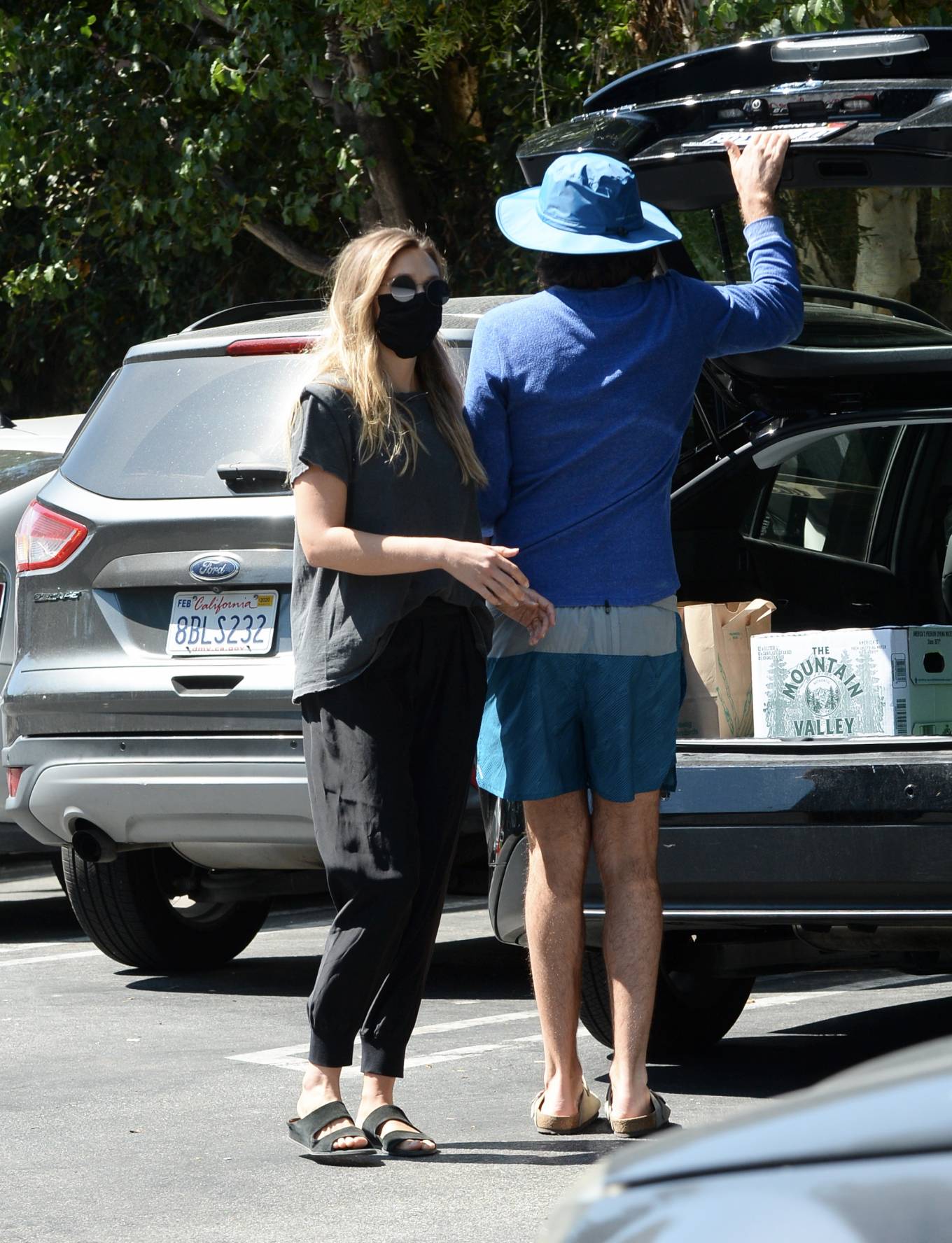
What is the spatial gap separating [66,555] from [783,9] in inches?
186

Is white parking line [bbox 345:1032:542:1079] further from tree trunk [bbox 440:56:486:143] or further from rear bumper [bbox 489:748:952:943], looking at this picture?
tree trunk [bbox 440:56:486:143]

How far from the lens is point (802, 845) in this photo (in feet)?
13.2

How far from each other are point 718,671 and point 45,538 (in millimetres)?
2135

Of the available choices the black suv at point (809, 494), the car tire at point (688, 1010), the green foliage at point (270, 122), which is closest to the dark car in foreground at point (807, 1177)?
the black suv at point (809, 494)

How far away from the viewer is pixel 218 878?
20.6ft

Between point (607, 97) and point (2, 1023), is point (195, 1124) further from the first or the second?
point (607, 97)

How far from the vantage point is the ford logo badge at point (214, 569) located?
5441 mm

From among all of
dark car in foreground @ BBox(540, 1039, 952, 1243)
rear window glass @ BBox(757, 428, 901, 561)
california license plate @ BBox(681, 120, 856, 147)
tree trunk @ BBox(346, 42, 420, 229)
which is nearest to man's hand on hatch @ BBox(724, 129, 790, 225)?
california license plate @ BBox(681, 120, 856, 147)

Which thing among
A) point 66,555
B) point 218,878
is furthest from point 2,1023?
point 66,555

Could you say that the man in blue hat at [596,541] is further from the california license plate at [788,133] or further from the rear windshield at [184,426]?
the rear windshield at [184,426]

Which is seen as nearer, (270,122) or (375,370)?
(375,370)

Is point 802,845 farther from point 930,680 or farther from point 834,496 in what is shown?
point 834,496

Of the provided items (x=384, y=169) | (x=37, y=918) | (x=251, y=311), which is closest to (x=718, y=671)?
(x=251, y=311)

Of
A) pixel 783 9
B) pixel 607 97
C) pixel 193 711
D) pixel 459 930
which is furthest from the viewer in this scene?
pixel 783 9
